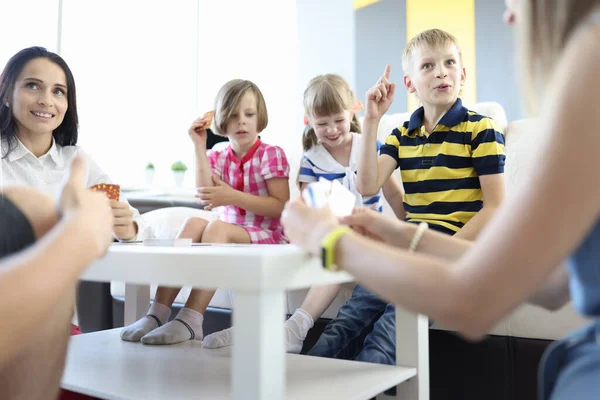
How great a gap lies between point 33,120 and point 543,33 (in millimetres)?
1513

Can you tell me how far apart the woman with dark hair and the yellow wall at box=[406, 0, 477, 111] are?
2.95 m

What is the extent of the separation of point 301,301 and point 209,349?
1.35 feet

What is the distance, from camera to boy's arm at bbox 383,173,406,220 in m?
1.94

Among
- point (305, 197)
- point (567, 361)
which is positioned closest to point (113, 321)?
point (305, 197)

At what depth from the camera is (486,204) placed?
63.2 inches

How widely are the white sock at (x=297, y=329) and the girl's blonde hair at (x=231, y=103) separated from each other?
0.80m

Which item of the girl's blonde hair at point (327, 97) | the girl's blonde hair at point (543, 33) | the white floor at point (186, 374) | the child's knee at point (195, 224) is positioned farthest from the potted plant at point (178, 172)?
the girl's blonde hair at point (543, 33)

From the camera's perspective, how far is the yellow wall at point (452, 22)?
Answer: 13.8 feet

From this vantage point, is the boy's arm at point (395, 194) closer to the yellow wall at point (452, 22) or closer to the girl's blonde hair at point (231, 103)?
the girl's blonde hair at point (231, 103)

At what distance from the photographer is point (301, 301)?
1.73 metres

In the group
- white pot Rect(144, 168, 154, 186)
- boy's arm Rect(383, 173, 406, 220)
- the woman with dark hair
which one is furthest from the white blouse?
white pot Rect(144, 168, 154, 186)

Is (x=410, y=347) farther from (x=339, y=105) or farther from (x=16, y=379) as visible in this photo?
(x=339, y=105)

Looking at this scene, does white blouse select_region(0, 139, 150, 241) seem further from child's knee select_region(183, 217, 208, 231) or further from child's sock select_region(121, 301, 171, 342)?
child's sock select_region(121, 301, 171, 342)

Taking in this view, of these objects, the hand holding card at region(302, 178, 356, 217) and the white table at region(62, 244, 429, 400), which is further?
the hand holding card at region(302, 178, 356, 217)
